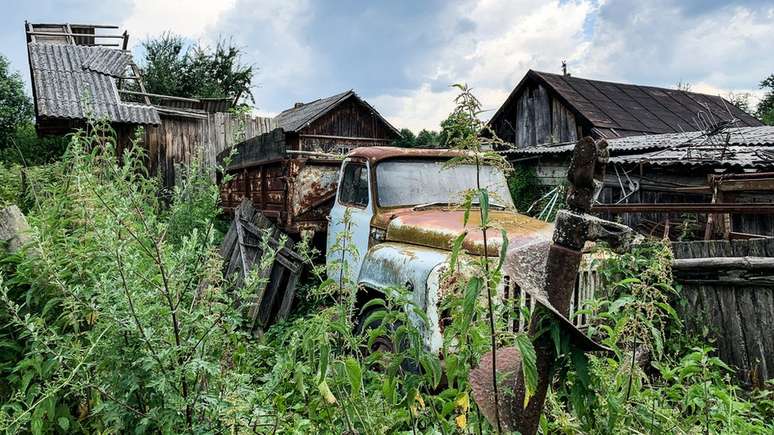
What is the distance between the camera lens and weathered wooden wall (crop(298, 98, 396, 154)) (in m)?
21.4

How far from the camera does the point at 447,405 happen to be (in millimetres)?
1557

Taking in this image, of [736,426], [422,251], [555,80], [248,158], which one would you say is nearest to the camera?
[736,426]

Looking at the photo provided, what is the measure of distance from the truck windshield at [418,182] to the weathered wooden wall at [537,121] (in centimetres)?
1323

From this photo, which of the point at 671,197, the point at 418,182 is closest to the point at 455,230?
the point at 418,182

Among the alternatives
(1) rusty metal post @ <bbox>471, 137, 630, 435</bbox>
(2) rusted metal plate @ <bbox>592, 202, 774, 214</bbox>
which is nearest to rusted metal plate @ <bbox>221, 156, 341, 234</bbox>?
(2) rusted metal plate @ <bbox>592, 202, 774, 214</bbox>

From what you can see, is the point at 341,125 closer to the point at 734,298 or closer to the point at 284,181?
the point at 284,181

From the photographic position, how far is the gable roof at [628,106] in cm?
1591

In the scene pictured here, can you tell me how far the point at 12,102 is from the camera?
82.7 ft

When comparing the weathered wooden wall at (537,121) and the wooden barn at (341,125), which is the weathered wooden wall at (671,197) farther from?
the wooden barn at (341,125)

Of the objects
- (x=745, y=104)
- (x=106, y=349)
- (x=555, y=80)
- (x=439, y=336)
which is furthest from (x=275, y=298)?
(x=745, y=104)

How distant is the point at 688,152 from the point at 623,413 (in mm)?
9156

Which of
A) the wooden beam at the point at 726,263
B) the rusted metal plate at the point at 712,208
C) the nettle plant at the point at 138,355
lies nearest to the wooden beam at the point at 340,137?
the rusted metal plate at the point at 712,208

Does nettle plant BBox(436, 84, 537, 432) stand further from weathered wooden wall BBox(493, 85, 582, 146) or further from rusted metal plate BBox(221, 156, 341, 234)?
weathered wooden wall BBox(493, 85, 582, 146)

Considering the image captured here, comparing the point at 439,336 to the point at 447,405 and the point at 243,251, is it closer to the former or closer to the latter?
the point at 447,405
